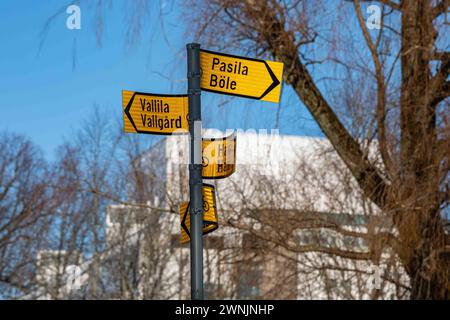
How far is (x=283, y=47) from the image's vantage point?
10.1 m

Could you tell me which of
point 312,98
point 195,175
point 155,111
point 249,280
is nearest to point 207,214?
point 195,175

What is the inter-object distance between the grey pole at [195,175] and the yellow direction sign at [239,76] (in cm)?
11

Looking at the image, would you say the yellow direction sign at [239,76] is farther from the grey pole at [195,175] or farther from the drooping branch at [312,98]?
the drooping branch at [312,98]

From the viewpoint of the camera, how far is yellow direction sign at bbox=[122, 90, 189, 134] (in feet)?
14.6

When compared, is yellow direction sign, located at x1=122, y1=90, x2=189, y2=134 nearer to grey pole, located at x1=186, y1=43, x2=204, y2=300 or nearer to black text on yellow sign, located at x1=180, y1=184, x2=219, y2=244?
grey pole, located at x1=186, y1=43, x2=204, y2=300

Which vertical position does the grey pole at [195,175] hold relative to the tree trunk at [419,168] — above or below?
below

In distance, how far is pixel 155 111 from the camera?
446cm

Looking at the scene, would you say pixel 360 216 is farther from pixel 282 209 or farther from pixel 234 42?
pixel 234 42

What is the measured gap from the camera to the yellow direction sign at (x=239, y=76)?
4.43 metres

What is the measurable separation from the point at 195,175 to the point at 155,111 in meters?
0.51

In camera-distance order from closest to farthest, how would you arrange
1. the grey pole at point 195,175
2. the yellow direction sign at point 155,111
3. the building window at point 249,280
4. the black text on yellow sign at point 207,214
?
the grey pole at point 195,175, the black text on yellow sign at point 207,214, the yellow direction sign at point 155,111, the building window at point 249,280

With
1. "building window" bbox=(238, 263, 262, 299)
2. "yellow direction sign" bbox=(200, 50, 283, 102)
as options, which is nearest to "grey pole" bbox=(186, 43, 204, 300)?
"yellow direction sign" bbox=(200, 50, 283, 102)

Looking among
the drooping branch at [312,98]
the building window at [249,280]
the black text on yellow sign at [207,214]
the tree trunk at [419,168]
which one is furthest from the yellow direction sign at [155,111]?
the building window at [249,280]

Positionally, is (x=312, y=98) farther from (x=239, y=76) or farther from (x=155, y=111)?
(x=155, y=111)
